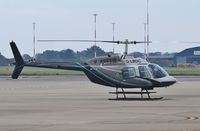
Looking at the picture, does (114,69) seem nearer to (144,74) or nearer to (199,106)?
(144,74)

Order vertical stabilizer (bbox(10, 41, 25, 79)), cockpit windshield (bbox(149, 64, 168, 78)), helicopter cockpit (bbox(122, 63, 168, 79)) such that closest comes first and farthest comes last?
1. helicopter cockpit (bbox(122, 63, 168, 79))
2. cockpit windshield (bbox(149, 64, 168, 78))
3. vertical stabilizer (bbox(10, 41, 25, 79))

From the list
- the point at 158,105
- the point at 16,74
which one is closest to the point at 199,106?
the point at 158,105

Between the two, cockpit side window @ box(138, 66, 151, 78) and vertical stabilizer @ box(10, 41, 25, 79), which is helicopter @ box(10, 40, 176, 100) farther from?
vertical stabilizer @ box(10, 41, 25, 79)

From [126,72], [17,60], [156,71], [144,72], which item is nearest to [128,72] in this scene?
[126,72]

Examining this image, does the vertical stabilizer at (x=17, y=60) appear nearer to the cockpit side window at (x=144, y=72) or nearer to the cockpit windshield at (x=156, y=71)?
the cockpit side window at (x=144, y=72)

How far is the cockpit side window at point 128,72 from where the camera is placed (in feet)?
136

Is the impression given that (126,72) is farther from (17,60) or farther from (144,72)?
(17,60)

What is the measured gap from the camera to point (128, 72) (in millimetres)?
41781

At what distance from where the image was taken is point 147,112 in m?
30.0

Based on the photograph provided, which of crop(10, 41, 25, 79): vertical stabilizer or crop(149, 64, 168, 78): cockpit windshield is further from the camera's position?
crop(10, 41, 25, 79): vertical stabilizer

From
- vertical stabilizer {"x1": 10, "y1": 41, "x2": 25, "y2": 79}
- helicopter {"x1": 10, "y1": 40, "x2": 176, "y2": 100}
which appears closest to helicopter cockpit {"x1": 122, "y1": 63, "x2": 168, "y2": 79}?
helicopter {"x1": 10, "y1": 40, "x2": 176, "y2": 100}

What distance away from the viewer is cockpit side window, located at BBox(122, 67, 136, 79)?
4153 cm

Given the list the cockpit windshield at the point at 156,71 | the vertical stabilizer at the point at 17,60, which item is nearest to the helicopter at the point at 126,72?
the cockpit windshield at the point at 156,71

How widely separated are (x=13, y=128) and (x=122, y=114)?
6.83 metres
